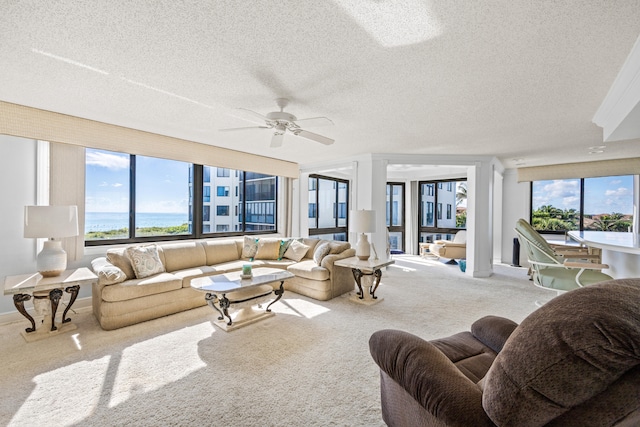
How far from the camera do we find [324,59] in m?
2.11

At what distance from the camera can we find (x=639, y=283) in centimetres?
82

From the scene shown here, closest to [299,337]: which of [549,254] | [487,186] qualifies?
[549,254]

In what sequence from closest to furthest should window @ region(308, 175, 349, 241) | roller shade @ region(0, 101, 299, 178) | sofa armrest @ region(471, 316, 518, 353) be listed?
sofa armrest @ region(471, 316, 518, 353), roller shade @ region(0, 101, 299, 178), window @ region(308, 175, 349, 241)

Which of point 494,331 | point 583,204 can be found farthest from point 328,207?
point 494,331

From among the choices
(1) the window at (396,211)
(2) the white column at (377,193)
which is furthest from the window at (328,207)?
(2) the white column at (377,193)

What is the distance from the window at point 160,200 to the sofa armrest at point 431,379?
13.6 feet

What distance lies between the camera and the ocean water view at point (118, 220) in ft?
13.2

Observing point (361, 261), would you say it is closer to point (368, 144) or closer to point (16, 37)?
point (368, 144)

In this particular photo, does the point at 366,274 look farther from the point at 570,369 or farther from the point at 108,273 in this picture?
the point at 570,369

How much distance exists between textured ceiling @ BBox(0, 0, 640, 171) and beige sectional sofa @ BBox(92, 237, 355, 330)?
1.74m

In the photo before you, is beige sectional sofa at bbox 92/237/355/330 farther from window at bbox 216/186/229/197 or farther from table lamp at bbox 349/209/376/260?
window at bbox 216/186/229/197

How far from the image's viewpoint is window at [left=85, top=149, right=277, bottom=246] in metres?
4.17

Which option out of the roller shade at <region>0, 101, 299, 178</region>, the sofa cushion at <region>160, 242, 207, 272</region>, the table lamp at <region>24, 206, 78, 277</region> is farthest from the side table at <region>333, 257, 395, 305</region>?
the table lamp at <region>24, 206, 78, 277</region>

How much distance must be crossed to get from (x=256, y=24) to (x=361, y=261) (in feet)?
10.5
